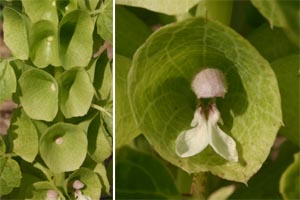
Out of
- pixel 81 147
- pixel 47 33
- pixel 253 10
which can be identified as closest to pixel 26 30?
pixel 47 33

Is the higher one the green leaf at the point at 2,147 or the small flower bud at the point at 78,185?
the green leaf at the point at 2,147

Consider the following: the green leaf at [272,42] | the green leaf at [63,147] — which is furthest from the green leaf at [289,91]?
the green leaf at [63,147]

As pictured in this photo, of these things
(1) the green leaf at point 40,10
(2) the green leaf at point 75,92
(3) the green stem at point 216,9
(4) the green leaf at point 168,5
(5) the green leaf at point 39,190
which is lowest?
(5) the green leaf at point 39,190

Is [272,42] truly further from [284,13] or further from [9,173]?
[9,173]

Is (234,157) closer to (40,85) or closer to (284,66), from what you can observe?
(284,66)

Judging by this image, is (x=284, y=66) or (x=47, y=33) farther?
(x=47, y=33)

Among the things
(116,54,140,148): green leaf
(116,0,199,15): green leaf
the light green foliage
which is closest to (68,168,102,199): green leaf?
the light green foliage

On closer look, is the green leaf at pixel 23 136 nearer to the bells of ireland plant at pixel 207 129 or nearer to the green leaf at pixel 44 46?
the green leaf at pixel 44 46
